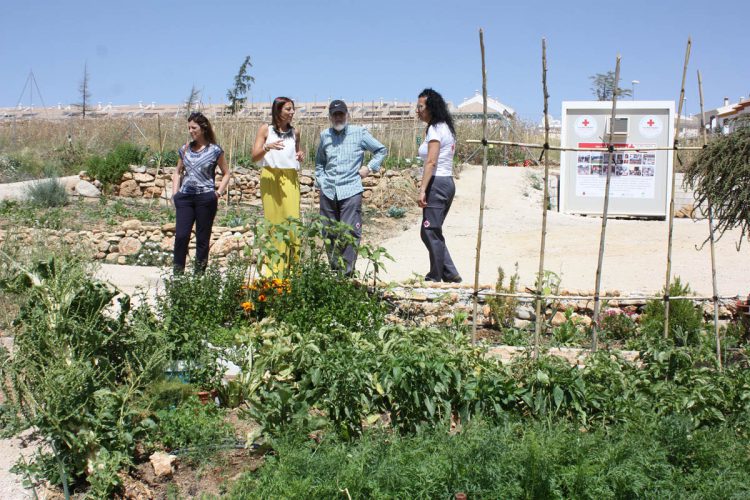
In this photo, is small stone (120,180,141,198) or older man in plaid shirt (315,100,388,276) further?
small stone (120,180,141,198)

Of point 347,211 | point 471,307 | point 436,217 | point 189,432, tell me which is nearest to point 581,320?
point 471,307

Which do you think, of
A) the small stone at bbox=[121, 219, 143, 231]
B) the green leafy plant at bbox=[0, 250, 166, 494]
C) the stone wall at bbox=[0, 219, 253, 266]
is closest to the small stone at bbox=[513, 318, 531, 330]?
the green leafy plant at bbox=[0, 250, 166, 494]

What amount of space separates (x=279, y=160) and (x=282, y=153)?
68 millimetres

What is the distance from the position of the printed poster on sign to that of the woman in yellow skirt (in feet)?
25.9

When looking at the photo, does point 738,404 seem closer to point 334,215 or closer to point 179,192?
point 334,215

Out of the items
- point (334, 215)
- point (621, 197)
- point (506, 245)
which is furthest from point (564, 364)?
point (621, 197)

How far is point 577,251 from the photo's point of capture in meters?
10.0

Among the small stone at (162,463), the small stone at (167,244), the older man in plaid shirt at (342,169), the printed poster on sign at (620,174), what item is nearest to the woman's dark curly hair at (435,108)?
the older man in plaid shirt at (342,169)

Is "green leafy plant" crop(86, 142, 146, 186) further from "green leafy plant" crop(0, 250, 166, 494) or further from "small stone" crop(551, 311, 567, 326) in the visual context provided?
"green leafy plant" crop(0, 250, 166, 494)

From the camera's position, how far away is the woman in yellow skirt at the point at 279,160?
6.63 m

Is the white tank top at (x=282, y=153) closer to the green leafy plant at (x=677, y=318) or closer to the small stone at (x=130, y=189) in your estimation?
the green leafy plant at (x=677, y=318)

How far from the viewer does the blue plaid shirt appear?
6758mm

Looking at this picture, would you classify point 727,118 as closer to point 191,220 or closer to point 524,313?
point 524,313

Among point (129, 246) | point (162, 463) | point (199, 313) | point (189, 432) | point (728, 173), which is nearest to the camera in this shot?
point (162, 463)
